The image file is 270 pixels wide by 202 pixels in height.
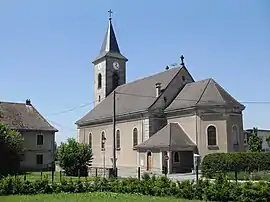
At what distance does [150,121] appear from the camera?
39469 millimetres

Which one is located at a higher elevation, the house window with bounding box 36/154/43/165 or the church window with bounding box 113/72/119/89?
the church window with bounding box 113/72/119/89

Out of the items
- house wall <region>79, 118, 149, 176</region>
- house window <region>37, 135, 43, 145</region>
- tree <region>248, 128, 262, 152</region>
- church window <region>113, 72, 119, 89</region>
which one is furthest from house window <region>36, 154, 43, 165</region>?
tree <region>248, 128, 262, 152</region>

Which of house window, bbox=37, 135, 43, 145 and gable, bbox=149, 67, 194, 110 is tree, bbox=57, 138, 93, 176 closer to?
gable, bbox=149, 67, 194, 110

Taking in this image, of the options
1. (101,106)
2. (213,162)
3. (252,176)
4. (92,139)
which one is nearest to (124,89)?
(101,106)

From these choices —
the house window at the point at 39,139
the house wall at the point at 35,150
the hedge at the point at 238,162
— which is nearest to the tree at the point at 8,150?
the house wall at the point at 35,150

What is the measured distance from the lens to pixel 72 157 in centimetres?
3481

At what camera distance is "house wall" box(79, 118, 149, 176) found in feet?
Result: 132

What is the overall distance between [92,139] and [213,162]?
22955 mm

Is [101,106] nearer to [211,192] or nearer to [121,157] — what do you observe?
[121,157]

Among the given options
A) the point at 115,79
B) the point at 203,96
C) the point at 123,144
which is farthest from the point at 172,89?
the point at 115,79

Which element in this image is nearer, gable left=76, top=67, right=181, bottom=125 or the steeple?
gable left=76, top=67, right=181, bottom=125

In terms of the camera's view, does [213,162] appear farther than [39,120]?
No

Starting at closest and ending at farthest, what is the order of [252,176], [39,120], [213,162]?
[252,176]
[213,162]
[39,120]

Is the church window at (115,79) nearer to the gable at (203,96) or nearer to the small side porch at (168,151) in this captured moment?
the gable at (203,96)
